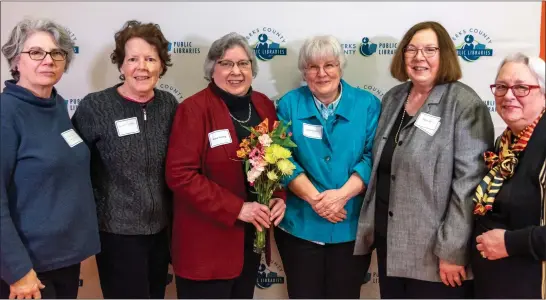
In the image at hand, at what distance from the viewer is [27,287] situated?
180 cm

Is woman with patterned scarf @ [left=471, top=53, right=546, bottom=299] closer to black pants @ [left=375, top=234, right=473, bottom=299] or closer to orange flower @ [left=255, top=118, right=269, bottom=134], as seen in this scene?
black pants @ [left=375, top=234, right=473, bottom=299]

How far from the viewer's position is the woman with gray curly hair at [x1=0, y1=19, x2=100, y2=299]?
1767 mm

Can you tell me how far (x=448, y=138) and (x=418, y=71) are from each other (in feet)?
1.24

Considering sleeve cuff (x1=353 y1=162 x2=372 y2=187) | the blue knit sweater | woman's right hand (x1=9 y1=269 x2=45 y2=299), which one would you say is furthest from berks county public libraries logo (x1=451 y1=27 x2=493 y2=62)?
woman's right hand (x1=9 y1=269 x2=45 y2=299)

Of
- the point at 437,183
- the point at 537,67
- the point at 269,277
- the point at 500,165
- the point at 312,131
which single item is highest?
the point at 537,67

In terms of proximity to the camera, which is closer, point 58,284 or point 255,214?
point 58,284

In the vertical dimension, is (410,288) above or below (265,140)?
below

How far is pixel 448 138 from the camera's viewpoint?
2.01m

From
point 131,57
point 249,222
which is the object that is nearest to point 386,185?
point 249,222

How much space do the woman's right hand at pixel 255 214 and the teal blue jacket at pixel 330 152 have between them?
22cm

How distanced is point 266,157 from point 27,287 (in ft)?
3.90

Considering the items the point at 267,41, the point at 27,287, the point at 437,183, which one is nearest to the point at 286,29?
the point at 267,41

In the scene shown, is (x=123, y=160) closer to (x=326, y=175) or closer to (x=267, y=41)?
(x=326, y=175)

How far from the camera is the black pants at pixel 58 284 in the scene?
1888mm
